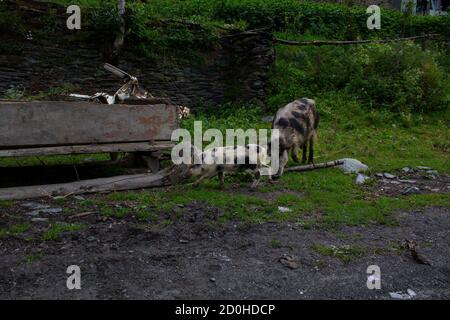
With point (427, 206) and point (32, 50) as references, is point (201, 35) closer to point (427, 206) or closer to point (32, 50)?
point (32, 50)

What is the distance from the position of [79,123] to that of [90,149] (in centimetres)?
39

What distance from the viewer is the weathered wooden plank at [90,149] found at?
6.93 metres

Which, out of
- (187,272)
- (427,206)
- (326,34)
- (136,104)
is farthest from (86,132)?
(326,34)

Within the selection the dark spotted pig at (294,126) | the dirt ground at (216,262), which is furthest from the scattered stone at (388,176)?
the dirt ground at (216,262)

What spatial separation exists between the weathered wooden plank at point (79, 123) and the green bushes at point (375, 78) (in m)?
6.42

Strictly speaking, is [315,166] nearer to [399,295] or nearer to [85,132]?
[85,132]

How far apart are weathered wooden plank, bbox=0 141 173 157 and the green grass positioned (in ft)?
4.40

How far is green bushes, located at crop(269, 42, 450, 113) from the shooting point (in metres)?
14.1

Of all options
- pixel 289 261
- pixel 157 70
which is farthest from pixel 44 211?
pixel 157 70

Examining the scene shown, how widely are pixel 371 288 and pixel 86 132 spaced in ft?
14.4

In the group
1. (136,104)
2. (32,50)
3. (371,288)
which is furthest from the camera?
(32,50)

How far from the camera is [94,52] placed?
494 inches

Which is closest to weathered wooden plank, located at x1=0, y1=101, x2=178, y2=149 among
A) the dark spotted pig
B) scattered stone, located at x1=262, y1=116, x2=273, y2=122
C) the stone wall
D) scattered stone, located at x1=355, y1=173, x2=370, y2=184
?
the dark spotted pig

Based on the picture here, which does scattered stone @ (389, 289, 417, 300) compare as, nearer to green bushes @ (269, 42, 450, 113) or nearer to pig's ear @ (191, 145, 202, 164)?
pig's ear @ (191, 145, 202, 164)
